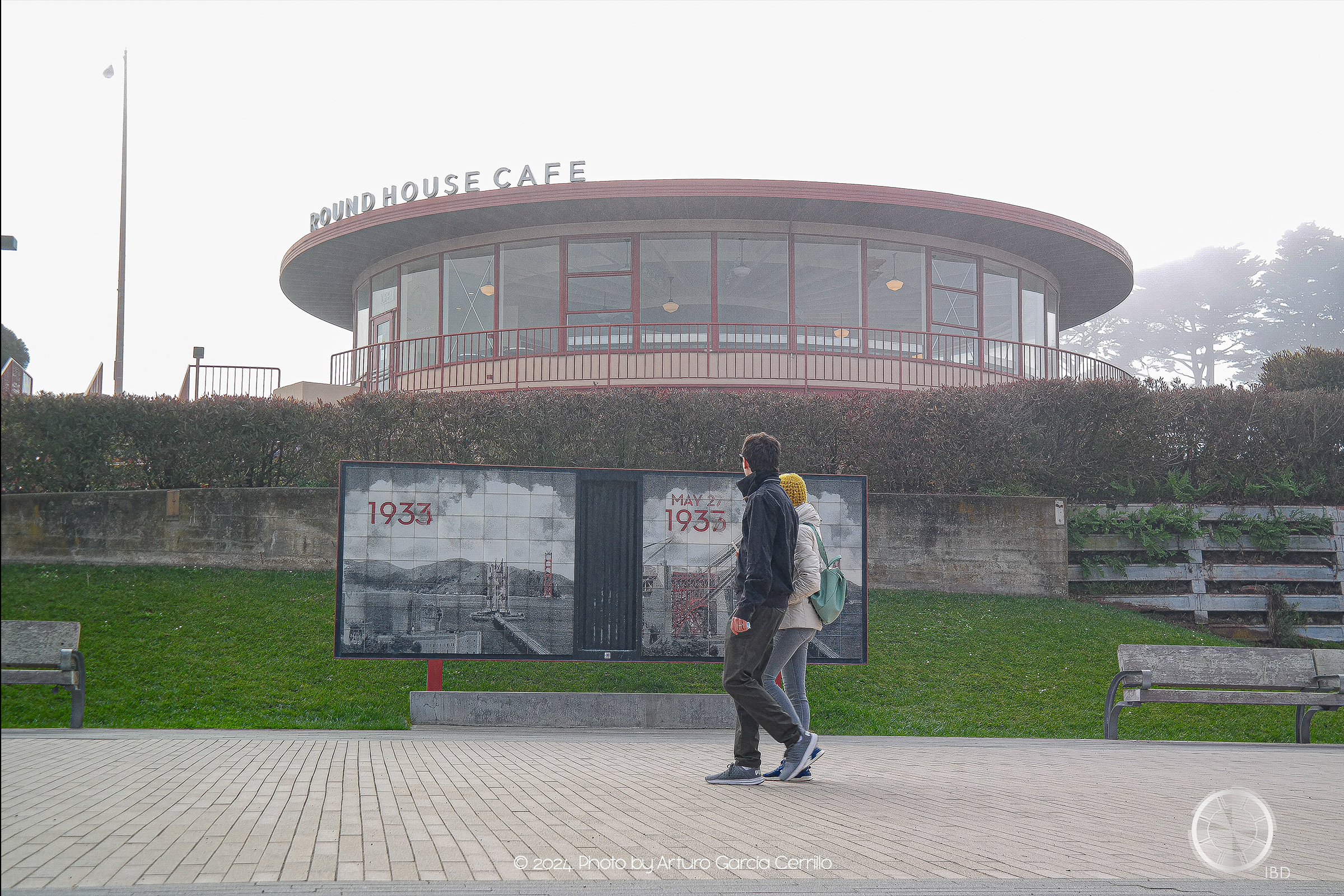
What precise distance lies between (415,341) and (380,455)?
32.6 feet

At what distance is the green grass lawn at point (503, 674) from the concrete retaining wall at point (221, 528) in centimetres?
23

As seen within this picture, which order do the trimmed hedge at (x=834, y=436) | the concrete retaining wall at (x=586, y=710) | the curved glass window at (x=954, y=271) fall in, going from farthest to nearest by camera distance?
the curved glass window at (x=954, y=271) → the trimmed hedge at (x=834, y=436) → the concrete retaining wall at (x=586, y=710)

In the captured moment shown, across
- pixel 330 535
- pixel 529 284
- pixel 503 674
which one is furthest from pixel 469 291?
pixel 503 674

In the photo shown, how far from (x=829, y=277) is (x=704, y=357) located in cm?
378

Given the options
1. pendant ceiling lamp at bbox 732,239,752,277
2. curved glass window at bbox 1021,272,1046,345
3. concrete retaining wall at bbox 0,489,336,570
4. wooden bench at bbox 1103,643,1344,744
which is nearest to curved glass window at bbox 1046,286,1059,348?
curved glass window at bbox 1021,272,1046,345

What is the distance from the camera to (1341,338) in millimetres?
16625

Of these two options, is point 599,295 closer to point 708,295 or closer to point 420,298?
point 708,295

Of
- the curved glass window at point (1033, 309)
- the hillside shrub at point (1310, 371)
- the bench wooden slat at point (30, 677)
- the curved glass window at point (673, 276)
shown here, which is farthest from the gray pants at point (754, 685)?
the curved glass window at point (1033, 309)

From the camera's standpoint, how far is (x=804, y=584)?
6.15m

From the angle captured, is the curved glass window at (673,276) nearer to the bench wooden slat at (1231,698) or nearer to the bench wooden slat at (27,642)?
the bench wooden slat at (1231,698)

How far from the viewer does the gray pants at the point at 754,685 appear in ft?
19.3

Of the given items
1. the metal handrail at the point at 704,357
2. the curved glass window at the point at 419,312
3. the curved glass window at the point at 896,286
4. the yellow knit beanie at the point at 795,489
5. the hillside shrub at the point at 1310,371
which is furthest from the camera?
the curved glass window at the point at 419,312

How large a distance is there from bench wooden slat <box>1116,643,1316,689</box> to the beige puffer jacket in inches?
177

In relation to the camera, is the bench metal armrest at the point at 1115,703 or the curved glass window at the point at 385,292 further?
the curved glass window at the point at 385,292
